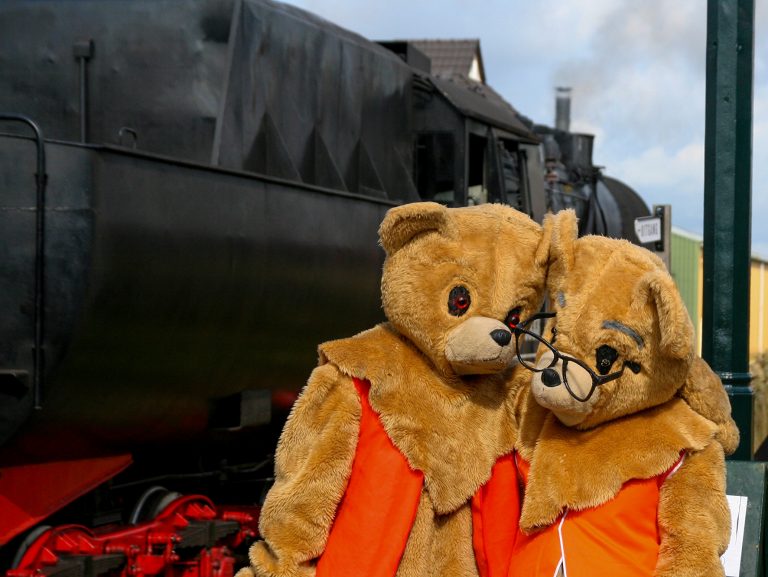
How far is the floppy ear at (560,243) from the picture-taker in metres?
3.04

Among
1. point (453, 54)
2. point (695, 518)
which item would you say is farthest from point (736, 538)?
point (453, 54)

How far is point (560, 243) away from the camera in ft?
10.0

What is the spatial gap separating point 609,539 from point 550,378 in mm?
404

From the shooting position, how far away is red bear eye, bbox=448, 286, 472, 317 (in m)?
3.12

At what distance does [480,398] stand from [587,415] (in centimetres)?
32

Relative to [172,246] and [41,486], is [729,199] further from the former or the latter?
[41,486]

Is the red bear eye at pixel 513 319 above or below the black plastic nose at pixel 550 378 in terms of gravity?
above

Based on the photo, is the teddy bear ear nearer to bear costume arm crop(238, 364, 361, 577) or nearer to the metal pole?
bear costume arm crop(238, 364, 361, 577)

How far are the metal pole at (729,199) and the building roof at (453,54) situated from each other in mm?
26720

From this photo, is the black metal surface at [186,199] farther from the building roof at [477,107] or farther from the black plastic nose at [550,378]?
the black plastic nose at [550,378]

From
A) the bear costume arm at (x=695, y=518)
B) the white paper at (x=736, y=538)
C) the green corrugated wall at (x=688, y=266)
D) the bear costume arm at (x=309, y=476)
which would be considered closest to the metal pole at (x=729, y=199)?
the white paper at (x=736, y=538)

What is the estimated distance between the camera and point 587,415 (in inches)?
114

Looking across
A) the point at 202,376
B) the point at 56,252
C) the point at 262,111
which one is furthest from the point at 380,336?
the point at 262,111

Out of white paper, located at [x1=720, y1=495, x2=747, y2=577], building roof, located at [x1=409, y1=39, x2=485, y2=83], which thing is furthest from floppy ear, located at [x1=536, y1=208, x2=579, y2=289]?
building roof, located at [x1=409, y1=39, x2=485, y2=83]
